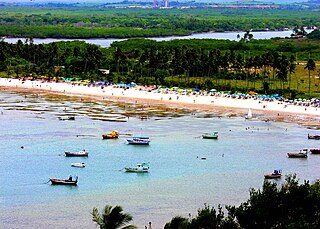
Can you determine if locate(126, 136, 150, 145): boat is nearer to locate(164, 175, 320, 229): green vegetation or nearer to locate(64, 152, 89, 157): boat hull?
locate(64, 152, 89, 157): boat hull

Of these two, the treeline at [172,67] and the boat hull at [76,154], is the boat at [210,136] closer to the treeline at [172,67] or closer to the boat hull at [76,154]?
the boat hull at [76,154]

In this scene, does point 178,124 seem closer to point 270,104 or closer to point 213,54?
point 270,104

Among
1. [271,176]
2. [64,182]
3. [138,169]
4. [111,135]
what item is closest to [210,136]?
[111,135]

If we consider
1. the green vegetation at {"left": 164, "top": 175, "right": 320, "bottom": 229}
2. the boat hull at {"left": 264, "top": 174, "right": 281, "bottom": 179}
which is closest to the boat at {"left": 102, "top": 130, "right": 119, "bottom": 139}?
the boat hull at {"left": 264, "top": 174, "right": 281, "bottom": 179}

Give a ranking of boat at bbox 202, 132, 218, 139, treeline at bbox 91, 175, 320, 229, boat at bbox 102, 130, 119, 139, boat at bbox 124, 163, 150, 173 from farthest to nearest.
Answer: boat at bbox 202, 132, 218, 139 < boat at bbox 102, 130, 119, 139 < boat at bbox 124, 163, 150, 173 < treeline at bbox 91, 175, 320, 229

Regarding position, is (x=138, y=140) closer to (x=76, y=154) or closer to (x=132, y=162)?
(x=132, y=162)

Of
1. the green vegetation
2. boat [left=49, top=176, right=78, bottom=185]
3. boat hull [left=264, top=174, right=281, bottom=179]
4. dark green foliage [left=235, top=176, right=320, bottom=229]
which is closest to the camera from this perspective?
the green vegetation
